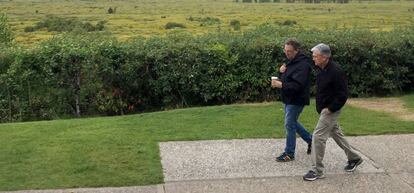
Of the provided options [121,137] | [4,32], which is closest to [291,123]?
[121,137]

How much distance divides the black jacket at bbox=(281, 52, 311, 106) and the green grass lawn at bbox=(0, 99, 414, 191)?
6.28 feet

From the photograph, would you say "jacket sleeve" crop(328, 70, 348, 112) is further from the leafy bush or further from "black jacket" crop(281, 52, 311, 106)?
the leafy bush

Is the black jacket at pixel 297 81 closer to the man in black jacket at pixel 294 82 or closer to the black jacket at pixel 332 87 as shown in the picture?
the man in black jacket at pixel 294 82

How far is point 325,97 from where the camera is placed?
671 centimetres

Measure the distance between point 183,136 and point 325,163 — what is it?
2472mm

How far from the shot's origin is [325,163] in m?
7.58

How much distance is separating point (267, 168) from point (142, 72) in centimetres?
576

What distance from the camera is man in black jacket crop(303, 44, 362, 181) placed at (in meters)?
6.63

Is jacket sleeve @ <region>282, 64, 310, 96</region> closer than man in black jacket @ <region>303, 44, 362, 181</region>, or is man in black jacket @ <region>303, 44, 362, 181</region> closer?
man in black jacket @ <region>303, 44, 362, 181</region>

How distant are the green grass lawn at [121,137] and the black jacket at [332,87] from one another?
7.40 feet

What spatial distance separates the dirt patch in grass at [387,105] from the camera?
1111cm

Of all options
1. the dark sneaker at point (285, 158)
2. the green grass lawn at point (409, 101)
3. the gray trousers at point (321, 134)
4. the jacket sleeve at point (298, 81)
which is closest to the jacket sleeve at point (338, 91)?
the gray trousers at point (321, 134)

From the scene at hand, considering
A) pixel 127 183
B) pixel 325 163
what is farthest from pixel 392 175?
pixel 127 183

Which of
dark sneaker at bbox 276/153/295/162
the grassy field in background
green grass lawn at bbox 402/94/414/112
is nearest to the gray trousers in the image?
dark sneaker at bbox 276/153/295/162
